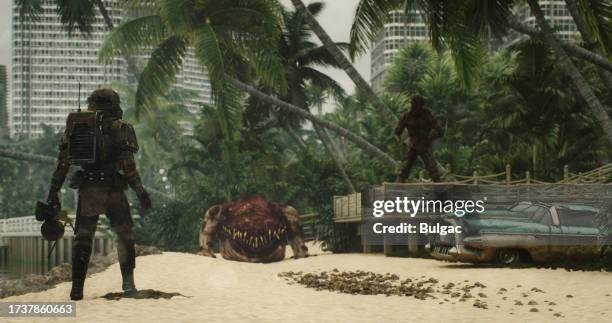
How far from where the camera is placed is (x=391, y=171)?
27.4m

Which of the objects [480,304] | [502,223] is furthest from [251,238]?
[480,304]

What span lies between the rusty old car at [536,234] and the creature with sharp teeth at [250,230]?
5.45 metres

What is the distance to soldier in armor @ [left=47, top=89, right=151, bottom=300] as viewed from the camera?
9656 mm

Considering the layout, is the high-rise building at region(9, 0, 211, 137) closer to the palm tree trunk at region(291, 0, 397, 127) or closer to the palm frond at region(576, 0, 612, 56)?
the palm tree trunk at region(291, 0, 397, 127)

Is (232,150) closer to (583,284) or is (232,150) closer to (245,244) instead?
→ (245,244)

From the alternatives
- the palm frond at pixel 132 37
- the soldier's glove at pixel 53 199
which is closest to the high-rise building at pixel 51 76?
the palm frond at pixel 132 37

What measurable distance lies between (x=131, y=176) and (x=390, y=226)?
11529 mm

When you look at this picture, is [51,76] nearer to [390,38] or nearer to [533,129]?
[390,38]

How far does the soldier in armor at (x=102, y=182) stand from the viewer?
9656 millimetres

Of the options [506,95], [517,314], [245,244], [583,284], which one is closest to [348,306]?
[517,314]

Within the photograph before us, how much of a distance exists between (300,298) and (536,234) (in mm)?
6088

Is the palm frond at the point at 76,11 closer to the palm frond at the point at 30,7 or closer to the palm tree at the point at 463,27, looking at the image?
the palm frond at the point at 30,7

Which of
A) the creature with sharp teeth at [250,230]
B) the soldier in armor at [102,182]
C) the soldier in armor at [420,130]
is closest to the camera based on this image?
the soldier in armor at [102,182]

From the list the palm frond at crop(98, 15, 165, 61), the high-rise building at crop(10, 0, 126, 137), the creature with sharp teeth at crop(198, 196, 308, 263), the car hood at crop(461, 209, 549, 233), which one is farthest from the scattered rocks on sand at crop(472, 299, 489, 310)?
the high-rise building at crop(10, 0, 126, 137)
